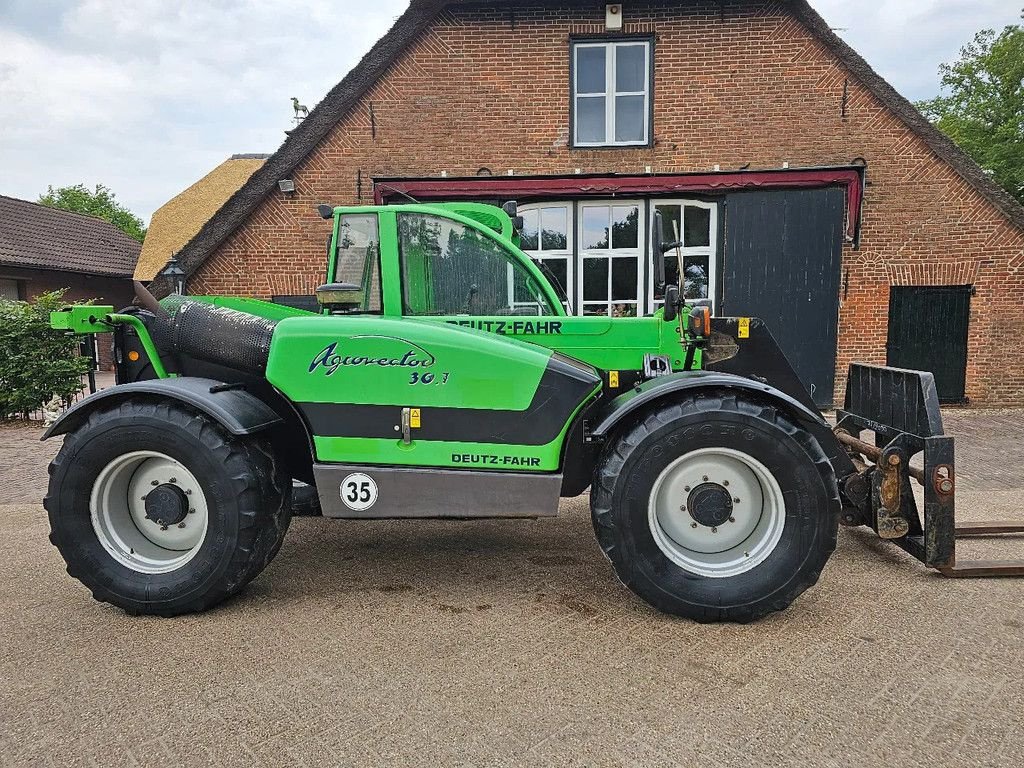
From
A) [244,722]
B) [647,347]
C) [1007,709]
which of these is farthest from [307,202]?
[1007,709]

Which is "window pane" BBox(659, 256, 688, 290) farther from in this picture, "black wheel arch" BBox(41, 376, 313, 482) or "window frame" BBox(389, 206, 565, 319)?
"black wheel arch" BBox(41, 376, 313, 482)

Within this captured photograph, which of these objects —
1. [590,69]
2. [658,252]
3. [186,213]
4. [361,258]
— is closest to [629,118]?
[590,69]

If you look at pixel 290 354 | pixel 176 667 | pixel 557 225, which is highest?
pixel 557 225

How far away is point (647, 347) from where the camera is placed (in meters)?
3.81

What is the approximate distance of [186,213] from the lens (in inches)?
974

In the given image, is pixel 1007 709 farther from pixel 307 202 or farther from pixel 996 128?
pixel 996 128

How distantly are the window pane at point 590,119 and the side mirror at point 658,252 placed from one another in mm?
8348

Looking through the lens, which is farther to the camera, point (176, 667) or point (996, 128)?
point (996, 128)

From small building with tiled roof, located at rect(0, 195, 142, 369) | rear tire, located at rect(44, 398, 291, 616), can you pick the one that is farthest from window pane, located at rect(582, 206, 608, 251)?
small building with tiled roof, located at rect(0, 195, 142, 369)

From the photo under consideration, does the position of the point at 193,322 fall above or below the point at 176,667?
above

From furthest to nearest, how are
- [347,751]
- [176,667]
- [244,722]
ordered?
[176,667], [244,722], [347,751]

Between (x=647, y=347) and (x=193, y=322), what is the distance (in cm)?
265

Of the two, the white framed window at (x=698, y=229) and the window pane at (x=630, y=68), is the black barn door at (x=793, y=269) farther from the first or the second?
the window pane at (x=630, y=68)

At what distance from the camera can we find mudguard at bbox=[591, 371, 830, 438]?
3154 mm
